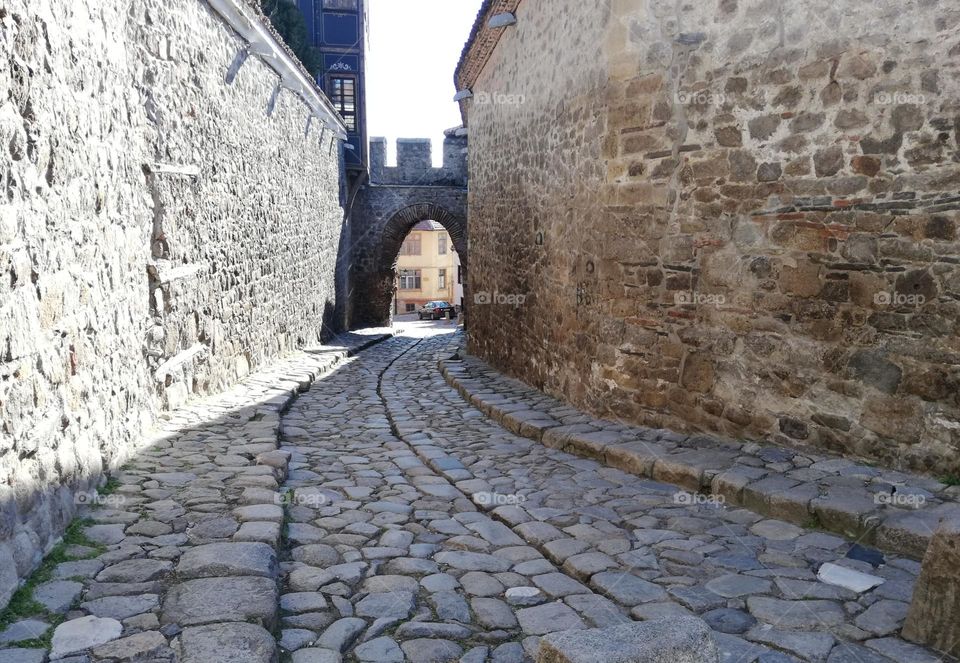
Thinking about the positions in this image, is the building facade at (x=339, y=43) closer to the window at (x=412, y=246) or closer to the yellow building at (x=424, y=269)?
the yellow building at (x=424, y=269)

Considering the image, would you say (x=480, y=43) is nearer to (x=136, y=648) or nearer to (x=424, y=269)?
(x=136, y=648)

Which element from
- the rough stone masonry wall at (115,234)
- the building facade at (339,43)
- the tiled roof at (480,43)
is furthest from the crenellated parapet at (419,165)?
the rough stone masonry wall at (115,234)

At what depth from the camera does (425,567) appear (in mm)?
3545

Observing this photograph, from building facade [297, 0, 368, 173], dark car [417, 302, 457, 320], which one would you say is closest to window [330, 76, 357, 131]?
building facade [297, 0, 368, 173]

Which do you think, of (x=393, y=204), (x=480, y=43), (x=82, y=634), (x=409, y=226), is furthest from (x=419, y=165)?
(x=82, y=634)

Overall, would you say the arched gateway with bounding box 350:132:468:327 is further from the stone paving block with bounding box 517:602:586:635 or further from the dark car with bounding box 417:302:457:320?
the stone paving block with bounding box 517:602:586:635

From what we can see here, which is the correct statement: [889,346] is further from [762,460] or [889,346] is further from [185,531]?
[185,531]

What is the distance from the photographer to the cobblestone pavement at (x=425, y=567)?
2766 mm

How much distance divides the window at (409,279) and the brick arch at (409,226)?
1048 inches

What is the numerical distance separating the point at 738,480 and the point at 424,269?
4381 centimetres

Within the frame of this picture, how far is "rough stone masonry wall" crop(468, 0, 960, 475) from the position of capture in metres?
4.46

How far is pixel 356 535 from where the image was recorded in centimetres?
395

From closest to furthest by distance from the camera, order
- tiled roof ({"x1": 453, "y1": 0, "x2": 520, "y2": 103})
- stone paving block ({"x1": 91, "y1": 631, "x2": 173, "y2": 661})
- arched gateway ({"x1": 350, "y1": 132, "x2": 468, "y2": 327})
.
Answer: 1. stone paving block ({"x1": 91, "y1": 631, "x2": 173, "y2": 661})
2. tiled roof ({"x1": 453, "y1": 0, "x2": 520, "y2": 103})
3. arched gateway ({"x1": 350, "y1": 132, "x2": 468, "y2": 327})

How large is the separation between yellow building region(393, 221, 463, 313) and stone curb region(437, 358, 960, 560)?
40916mm
